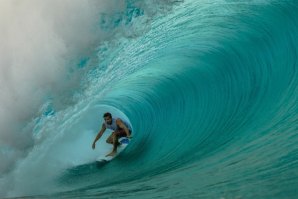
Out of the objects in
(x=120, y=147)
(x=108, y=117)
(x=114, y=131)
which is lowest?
(x=120, y=147)

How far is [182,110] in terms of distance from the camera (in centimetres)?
789

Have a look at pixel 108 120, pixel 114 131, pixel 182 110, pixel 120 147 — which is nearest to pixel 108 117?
pixel 108 120

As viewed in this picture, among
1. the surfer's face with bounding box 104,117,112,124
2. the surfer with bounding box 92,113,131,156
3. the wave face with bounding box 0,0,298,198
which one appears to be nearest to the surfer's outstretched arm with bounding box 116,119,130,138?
the surfer with bounding box 92,113,131,156

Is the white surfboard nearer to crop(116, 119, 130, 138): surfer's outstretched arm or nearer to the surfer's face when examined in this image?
crop(116, 119, 130, 138): surfer's outstretched arm

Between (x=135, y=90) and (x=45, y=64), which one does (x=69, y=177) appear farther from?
(x=135, y=90)

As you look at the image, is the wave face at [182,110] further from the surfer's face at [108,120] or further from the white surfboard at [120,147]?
the surfer's face at [108,120]

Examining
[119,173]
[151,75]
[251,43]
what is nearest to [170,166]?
[119,173]

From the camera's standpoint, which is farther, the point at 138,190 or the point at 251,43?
the point at 251,43

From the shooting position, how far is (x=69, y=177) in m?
7.31

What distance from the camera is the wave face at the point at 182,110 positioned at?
490cm

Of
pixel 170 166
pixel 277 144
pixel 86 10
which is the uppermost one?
pixel 86 10

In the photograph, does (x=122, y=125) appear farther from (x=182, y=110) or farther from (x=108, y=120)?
(x=182, y=110)

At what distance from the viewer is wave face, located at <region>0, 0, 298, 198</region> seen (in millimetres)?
4902

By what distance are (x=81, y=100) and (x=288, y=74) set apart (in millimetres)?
3257
